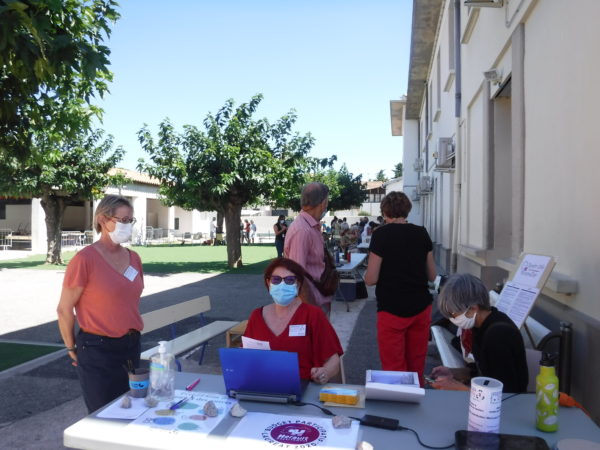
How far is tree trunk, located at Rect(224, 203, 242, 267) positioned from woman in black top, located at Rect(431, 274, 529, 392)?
13.6 m

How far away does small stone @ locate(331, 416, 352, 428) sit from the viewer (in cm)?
212

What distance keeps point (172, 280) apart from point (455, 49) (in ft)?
29.5

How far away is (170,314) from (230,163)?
10.2 meters

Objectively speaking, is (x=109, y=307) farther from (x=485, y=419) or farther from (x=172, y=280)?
(x=172, y=280)

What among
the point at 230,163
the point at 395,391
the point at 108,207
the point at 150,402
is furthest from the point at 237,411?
the point at 230,163

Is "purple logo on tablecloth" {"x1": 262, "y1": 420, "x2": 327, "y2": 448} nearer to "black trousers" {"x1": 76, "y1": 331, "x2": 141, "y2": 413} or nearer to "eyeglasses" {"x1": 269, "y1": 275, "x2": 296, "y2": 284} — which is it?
"eyeglasses" {"x1": 269, "y1": 275, "x2": 296, "y2": 284}

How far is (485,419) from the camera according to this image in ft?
6.57

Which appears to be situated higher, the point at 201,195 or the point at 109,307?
the point at 201,195

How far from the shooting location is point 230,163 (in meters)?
15.2

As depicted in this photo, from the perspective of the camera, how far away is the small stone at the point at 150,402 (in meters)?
2.40

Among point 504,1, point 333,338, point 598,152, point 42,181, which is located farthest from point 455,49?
point 42,181

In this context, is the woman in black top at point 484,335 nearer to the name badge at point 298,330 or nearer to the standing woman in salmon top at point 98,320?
the name badge at point 298,330

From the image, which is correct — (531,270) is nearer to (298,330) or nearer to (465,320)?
(465,320)

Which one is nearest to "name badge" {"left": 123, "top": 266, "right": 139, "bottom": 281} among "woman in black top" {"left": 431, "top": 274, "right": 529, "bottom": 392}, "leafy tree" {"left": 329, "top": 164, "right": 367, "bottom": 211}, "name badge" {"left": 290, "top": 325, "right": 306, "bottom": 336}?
"name badge" {"left": 290, "top": 325, "right": 306, "bottom": 336}
